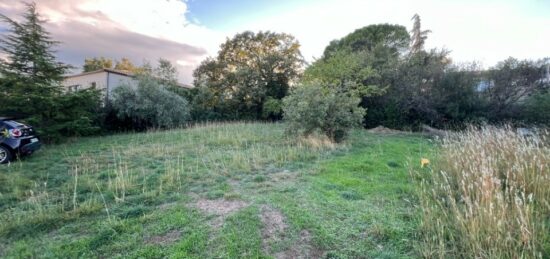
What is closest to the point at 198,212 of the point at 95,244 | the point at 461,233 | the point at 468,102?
the point at 95,244

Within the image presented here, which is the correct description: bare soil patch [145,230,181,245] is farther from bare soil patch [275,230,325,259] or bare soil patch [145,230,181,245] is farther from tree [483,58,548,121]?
tree [483,58,548,121]

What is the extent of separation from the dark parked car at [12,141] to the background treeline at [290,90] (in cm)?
276

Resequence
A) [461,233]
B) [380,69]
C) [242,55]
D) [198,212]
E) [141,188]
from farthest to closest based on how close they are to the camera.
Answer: [242,55], [380,69], [141,188], [198,212], [461,233]

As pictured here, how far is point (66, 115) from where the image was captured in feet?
34.0

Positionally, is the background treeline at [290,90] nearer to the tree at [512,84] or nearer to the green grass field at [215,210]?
the tree at [512,84]

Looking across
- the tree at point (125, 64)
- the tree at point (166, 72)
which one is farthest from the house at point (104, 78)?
the tree at point (125, 64)

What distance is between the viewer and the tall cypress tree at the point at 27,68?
8.95 meters

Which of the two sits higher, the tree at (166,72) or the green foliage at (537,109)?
the tree at (166,72)

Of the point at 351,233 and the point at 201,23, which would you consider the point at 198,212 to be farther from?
the point at 201,23

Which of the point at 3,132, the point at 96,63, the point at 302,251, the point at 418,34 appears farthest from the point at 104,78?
the point at 418,34

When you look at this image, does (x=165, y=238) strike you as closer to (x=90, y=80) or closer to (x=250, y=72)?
(x=250, y=72)

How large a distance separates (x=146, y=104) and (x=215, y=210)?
41.1 feet

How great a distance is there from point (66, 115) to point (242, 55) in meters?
12.7

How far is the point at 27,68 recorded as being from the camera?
943 cm
